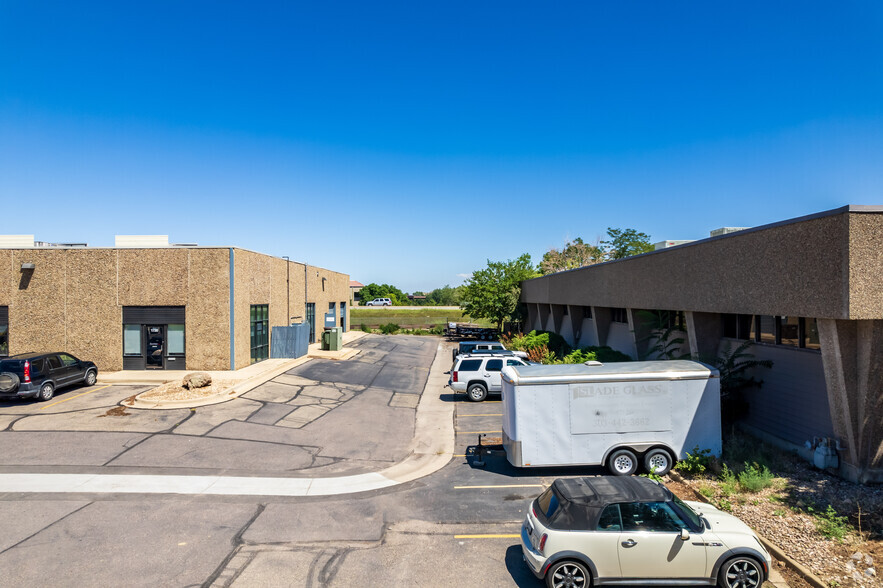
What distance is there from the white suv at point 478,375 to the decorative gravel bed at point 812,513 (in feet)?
31.0

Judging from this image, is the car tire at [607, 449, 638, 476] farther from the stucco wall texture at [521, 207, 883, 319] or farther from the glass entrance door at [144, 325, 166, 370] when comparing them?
the glass entrance door at [144, 325, 166, 370]

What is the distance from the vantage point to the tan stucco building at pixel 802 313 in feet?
30.1

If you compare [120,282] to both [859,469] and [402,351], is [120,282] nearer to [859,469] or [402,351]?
[402,351]

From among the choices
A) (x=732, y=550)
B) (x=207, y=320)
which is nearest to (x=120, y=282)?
(x=207, y=320)

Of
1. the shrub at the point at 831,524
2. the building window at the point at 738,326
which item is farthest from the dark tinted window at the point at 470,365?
the shrub at the point at 831,524

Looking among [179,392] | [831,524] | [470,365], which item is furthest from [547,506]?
[179,392]

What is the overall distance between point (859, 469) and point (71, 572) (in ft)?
46.6

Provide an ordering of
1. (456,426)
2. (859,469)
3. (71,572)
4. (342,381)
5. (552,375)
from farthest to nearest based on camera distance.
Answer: (342,381) → (456,426) → (552,375) → (859,469) → (71,572)

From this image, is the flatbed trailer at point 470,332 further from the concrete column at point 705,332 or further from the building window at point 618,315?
the concrete column at point 705,332

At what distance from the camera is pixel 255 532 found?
873cm

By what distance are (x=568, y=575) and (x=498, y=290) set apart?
4218 cm

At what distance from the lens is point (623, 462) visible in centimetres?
1141

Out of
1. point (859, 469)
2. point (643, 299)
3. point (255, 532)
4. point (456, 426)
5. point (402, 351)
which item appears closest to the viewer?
point (255, 532)

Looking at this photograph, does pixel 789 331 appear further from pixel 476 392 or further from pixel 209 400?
pixel 209 400
